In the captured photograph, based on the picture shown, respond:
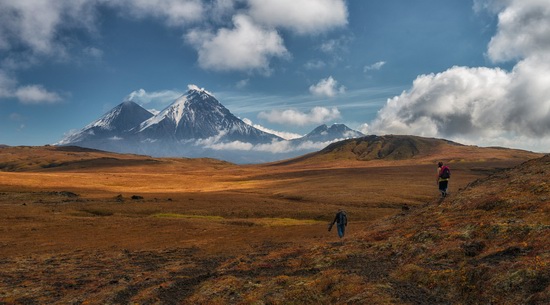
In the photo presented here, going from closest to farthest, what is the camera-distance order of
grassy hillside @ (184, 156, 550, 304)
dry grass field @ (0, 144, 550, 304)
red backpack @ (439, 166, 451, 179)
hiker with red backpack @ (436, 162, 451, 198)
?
grassy hillside @ (184, 156, 550, 304) < dry grass field @ (0, 144, 550, 304) < red backpack @ (439, 166, 451, 179) < hiker with red backpack @ (436, 162, 451, 198)

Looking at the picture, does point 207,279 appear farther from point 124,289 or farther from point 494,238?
point 494,238

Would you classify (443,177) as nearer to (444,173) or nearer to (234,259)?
(444,173)

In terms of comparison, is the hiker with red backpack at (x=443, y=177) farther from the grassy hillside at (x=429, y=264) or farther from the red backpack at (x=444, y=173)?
the grassy hillside at (x=429, y=264)

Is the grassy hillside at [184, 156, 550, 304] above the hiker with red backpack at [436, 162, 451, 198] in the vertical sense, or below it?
below

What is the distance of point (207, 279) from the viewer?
75.1 feet

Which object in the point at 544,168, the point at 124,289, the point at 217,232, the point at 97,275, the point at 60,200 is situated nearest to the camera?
the point at 124,289

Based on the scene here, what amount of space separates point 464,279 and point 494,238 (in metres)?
5.79

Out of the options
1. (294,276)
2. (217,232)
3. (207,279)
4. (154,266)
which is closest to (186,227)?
(217,232)

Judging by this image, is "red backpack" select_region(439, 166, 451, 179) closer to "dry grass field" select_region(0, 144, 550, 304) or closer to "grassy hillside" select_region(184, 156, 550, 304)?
"dry grass field" select_region(0, 144, 550, 304)

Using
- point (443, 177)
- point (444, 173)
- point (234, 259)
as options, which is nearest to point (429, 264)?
point (234, 259)

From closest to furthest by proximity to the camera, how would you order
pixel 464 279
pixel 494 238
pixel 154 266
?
1. pixel 464 279
2. pixel 494 238
3. pixel 154 266

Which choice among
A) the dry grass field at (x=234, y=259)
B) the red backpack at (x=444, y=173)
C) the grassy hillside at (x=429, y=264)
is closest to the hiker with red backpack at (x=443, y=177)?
the red backpack at (x=444, y=173)

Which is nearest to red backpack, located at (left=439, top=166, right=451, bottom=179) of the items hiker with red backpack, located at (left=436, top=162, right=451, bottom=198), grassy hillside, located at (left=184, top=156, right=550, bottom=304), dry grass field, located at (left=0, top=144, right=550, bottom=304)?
hiker with red backpack, located at (left=436, top=162, right=451, bottom=198)

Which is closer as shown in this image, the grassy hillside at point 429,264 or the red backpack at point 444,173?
the grassy hillside at point 429,264
